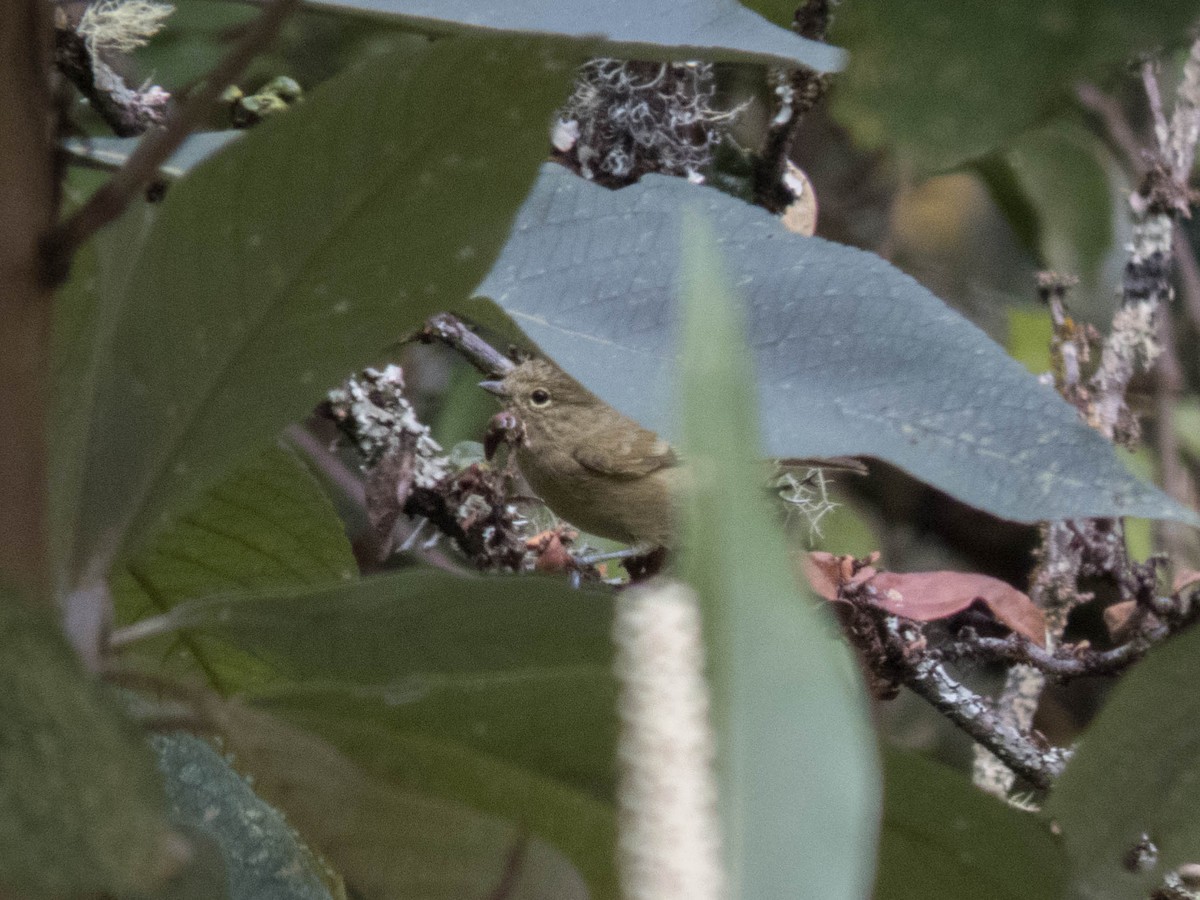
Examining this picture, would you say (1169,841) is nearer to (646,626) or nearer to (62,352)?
(646,626)

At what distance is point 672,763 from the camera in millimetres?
265

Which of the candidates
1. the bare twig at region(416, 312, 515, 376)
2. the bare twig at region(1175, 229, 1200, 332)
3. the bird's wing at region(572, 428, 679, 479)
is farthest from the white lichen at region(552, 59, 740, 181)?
the bare twig at region(1175, 229, 1200, 332)

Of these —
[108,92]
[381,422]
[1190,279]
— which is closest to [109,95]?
[108,92]

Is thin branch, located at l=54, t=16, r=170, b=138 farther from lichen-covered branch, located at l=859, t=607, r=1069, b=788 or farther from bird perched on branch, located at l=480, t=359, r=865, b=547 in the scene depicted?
bird perched on branch, located at l=480, t=359, r=865, b=547

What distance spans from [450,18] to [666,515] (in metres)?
1.26

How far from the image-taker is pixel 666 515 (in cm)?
174

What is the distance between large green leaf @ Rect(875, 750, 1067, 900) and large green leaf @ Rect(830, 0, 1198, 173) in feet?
0.64

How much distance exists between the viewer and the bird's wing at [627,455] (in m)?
1.87

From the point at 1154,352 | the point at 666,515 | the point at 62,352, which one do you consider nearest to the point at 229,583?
the point at 62,352

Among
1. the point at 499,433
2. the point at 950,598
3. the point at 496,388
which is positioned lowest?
the point at 496,388

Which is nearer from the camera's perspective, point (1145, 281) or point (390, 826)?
point (390, 826)

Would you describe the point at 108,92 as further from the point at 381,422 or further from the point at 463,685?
the point at 463,685

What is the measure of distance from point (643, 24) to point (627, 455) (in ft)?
4.61

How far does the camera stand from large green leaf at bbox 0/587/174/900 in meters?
0.30
